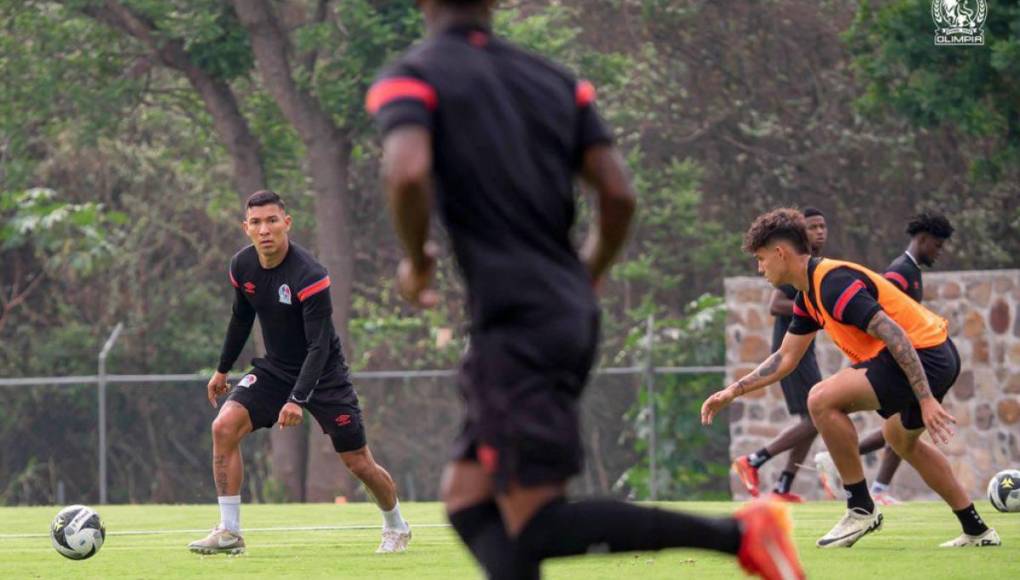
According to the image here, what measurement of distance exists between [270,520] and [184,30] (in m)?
10.4

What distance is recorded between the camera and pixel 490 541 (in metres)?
5.10

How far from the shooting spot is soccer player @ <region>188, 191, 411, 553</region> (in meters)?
10.5

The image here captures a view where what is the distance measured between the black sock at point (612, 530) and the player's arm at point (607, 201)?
661mm

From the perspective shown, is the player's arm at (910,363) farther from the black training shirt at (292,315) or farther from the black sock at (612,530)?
the black sock at (612,530)

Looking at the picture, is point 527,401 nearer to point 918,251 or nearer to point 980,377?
point 918,251

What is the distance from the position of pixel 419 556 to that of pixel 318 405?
1.03 metres

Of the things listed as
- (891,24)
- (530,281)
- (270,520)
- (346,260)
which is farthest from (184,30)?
(530,281)

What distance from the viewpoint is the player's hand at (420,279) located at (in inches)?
196

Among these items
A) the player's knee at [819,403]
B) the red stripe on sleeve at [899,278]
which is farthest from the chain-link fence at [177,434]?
the player's knee at [819,403]

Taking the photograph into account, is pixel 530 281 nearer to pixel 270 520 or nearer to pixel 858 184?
pixel 270 520

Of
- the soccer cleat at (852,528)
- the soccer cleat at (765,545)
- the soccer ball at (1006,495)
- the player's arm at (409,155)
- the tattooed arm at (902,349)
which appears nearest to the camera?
the player's arm at (409,155)

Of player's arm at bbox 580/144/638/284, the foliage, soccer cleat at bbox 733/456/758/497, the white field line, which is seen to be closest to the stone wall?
soccer cleat at bbox 733/456/758/497

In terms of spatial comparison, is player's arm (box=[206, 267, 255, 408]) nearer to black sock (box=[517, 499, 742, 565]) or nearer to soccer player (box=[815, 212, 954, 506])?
soccer player (box=[815, 212, 954, 506])

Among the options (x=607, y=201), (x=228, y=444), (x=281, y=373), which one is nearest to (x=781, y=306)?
(x=281, y=373)
